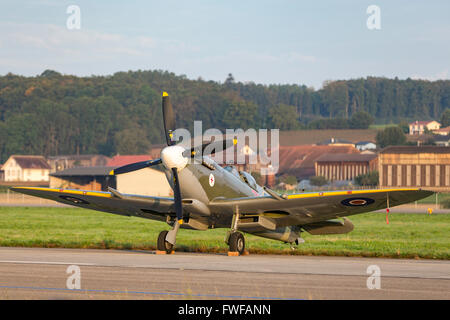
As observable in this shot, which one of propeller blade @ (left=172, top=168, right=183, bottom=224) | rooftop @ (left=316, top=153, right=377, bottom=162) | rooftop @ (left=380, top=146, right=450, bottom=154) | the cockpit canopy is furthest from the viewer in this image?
rooftop @ (left=316, top=153, right=377, bottom=162)

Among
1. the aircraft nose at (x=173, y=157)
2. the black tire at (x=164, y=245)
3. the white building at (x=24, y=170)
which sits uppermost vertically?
the aircraft nose at (x=173, y=157)

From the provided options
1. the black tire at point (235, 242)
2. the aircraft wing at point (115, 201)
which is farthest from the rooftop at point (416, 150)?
the black tire at point (235, 242)

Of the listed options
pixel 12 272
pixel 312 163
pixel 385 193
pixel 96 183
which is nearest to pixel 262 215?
pixel 385 193

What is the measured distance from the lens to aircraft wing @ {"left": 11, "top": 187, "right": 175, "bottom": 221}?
20297 mm

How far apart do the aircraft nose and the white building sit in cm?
16559

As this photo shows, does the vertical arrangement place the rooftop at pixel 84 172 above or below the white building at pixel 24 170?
above

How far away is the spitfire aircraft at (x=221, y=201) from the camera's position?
61.2 ft

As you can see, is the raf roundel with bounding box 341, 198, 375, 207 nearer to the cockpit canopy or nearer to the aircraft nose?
the cockpit canopy

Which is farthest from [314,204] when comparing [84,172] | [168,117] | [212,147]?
[84,172]

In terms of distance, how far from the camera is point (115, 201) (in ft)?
68.2

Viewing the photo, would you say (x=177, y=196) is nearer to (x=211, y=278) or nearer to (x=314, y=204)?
(x=314, y=204)

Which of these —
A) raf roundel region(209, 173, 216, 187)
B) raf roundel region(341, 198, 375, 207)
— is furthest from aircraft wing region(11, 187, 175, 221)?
raf roundel region(341, 198, 375, 207)

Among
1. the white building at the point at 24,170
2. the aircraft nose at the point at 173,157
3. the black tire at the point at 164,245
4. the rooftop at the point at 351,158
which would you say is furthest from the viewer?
the white building at the point at 24,170

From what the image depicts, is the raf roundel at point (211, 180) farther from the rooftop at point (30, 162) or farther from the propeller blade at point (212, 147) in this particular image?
the rooftop at point (30, 162)
